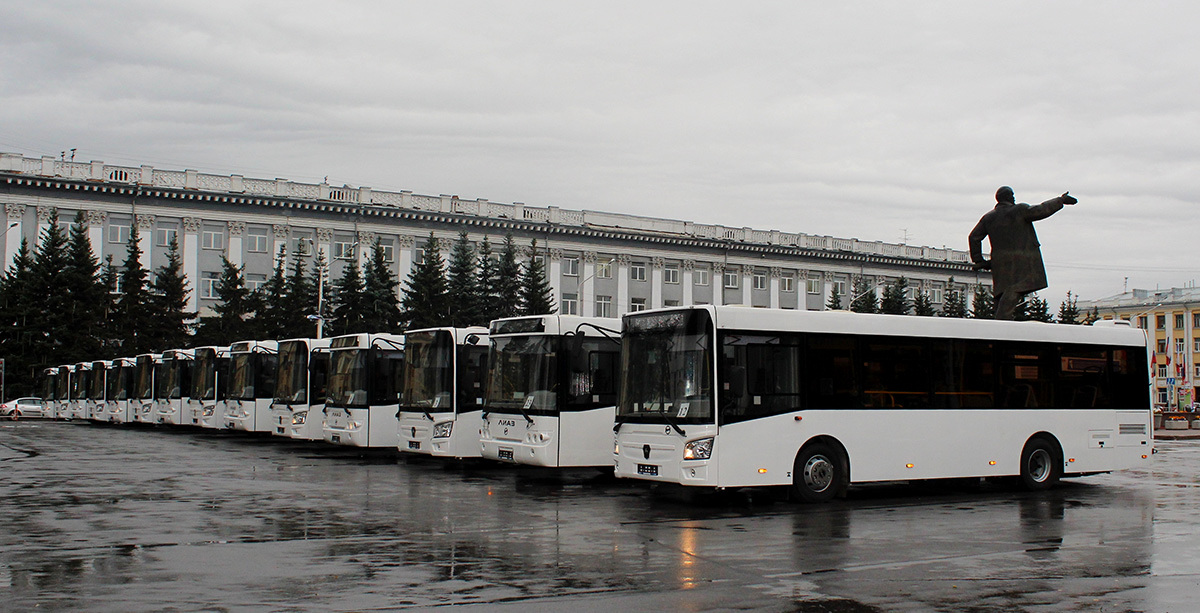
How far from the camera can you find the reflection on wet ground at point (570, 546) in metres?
8.92

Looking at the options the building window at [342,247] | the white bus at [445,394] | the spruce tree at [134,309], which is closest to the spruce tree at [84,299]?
the spruce tree at [134,309]

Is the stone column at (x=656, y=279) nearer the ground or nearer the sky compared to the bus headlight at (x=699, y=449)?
nearer the sky

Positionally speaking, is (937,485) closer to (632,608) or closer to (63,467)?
(632,608)

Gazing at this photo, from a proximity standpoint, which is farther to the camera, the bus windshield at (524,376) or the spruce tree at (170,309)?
the spruce tree at (170,309)

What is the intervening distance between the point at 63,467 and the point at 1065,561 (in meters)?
18.0

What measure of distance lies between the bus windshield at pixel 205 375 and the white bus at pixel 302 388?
246 inches

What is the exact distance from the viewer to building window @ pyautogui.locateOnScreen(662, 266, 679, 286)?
3878 inches

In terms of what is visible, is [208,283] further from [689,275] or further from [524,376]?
[524,376]

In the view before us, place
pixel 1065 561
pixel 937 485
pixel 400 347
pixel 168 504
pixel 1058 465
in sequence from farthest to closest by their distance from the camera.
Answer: pixel 400 347 < pixel 937 485 < pixel 1058 465 < pixel 168 504 < pixel 1065 561

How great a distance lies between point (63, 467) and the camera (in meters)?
22.0

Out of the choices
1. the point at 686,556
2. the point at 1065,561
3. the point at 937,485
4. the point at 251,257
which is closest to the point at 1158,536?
the point at 1065,561

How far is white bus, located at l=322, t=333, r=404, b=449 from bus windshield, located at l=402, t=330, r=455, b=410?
1.87 metres

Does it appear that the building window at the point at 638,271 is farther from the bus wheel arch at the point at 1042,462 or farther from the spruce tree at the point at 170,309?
the bus wheel arch at the point at 1042,462

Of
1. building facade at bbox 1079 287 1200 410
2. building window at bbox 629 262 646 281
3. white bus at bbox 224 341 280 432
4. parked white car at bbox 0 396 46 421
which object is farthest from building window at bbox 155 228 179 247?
building facade at bbox 1079 287 1200 410
